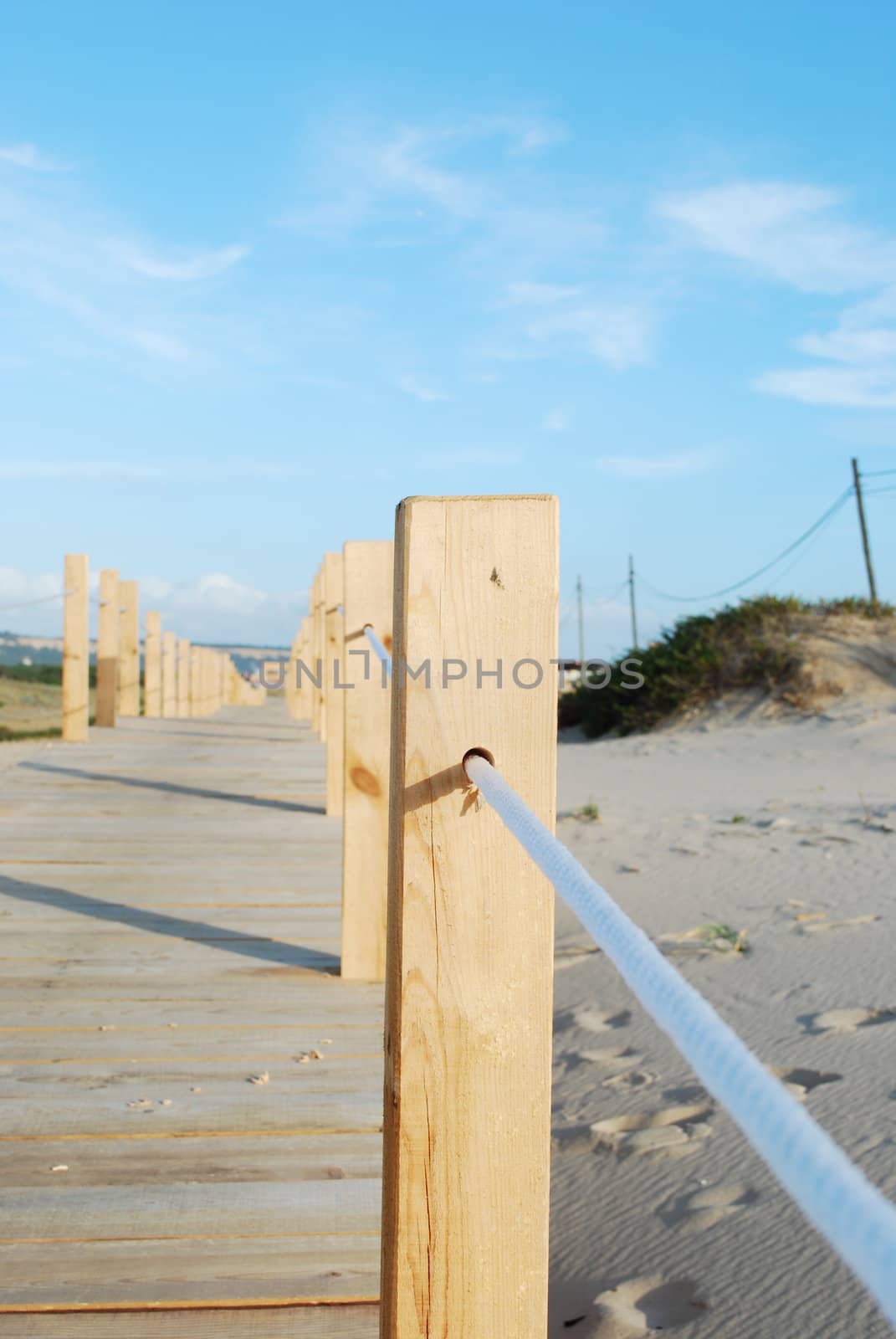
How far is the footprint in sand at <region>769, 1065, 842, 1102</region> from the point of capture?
3.16 meters

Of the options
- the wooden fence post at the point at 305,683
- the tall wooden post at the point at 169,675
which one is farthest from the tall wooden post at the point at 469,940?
the tall wooden post at the point at 169,675

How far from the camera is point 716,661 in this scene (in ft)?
51.0

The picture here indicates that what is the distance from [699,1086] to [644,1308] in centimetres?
117

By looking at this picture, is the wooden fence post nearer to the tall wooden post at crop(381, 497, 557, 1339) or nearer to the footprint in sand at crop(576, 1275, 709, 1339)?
the footprint in sand at crop(576, 1275, 709, 1339)

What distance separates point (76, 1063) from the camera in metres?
2.70

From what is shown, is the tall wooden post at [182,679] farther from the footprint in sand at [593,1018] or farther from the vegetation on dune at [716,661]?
the footprint in sand at [593,1018]

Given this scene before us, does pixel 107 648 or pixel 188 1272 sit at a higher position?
pixel 107 648

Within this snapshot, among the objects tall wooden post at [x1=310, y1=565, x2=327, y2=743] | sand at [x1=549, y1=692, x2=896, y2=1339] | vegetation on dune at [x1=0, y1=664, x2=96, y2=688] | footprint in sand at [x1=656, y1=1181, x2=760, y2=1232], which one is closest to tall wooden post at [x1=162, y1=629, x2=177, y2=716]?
tall wooden post at [x1=310, y1=565, x2=327, y2=743]

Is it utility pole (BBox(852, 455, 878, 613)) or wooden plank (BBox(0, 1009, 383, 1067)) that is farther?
utility pole (BBox(852, 455, 878, 613))

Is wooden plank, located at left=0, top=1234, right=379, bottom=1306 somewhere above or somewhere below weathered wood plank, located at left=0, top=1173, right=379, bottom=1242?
below

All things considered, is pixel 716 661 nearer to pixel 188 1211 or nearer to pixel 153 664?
pixel 153 664

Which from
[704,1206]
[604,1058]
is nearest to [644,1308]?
[704,1206]

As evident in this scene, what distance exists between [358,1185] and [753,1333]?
0.79m

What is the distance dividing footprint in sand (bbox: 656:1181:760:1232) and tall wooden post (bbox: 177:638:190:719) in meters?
15.7
